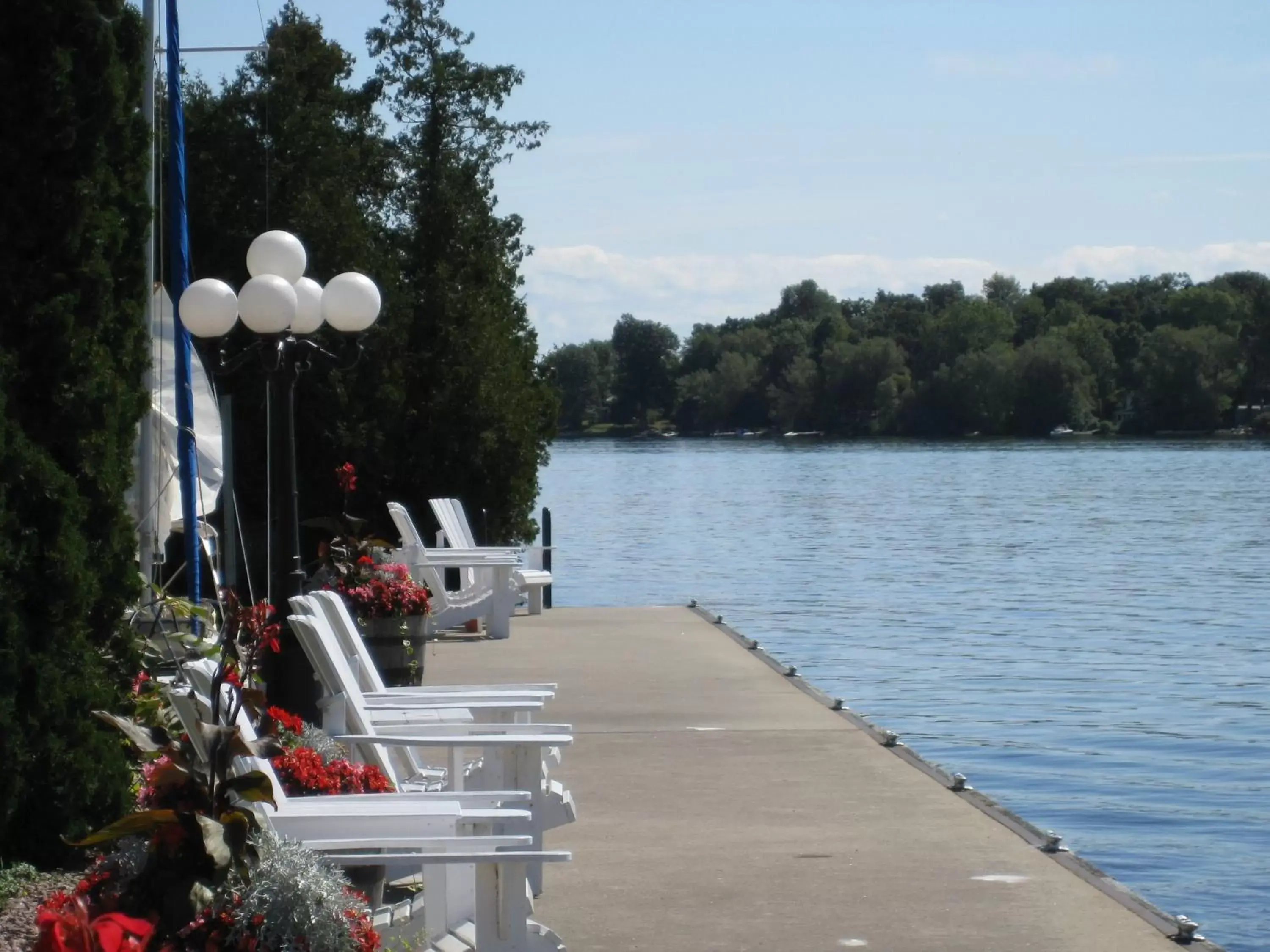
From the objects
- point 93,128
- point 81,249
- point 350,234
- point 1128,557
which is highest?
point 350,234

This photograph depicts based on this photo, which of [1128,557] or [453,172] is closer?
[453,172]

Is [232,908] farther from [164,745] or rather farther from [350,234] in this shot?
[350,234]

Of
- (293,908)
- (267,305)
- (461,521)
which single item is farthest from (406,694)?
(461,521)

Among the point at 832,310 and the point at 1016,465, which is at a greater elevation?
the point at 832,310

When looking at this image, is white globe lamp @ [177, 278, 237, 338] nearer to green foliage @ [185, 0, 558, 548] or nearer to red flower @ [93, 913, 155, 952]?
red flower @ [93, 913, 155, 952]

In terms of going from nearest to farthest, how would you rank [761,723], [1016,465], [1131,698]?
[761,723], [1131,698], [1016,465]

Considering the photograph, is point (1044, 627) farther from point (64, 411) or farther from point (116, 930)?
point (116, 930)

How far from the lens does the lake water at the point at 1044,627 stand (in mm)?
9891

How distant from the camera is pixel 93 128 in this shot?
6832 mm

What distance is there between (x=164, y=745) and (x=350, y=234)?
1870cm

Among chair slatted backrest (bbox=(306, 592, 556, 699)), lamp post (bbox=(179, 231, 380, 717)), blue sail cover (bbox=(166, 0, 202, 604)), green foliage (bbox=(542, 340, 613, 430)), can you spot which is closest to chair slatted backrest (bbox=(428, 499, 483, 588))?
blue sail cover (bbox=(166, 0, 202, 604))

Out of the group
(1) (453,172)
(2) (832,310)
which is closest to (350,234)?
(1) (453,172)

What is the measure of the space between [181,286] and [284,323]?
4150 millimetres

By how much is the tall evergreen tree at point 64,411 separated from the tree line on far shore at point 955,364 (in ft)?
365
